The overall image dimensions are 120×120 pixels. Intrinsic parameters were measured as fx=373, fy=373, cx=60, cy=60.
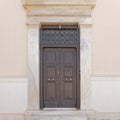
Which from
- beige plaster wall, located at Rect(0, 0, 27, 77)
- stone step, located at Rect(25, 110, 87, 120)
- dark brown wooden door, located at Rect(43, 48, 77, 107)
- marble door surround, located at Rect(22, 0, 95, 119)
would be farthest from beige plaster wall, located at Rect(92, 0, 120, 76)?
beige plaster wall, located at Rect(0, 0, 27, 77)

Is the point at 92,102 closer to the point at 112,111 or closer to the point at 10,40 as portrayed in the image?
the point at 112,111

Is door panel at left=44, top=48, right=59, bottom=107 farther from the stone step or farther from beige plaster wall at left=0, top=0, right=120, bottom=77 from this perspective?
beige plaster wall at left=0, top=0, right=120, bottom=77

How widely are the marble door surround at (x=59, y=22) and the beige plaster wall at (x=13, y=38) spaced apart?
19 centimetres

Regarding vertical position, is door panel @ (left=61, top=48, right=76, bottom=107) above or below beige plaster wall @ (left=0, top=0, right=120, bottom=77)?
below

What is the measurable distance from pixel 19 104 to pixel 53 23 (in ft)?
8.94

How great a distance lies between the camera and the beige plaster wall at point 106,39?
1157 centimetres

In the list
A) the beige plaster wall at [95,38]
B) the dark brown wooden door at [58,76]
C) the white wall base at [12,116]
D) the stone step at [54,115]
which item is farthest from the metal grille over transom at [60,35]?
the white wall base at [12,116]

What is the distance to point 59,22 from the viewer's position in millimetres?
11531

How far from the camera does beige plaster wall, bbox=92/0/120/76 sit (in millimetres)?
11570

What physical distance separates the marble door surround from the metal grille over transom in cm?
28

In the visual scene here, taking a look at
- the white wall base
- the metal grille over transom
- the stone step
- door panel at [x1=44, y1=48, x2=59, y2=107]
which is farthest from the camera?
door panel at [x1=44, y1=48, x2=59, y2=107]

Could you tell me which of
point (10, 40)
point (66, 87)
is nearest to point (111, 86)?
point (66, 87)

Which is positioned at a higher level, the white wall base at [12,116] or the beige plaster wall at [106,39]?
the beige plaster wall at [106,39]

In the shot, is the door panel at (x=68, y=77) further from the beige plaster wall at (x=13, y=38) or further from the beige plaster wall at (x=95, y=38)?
the beige plaster wall at (x=13, y=38)
